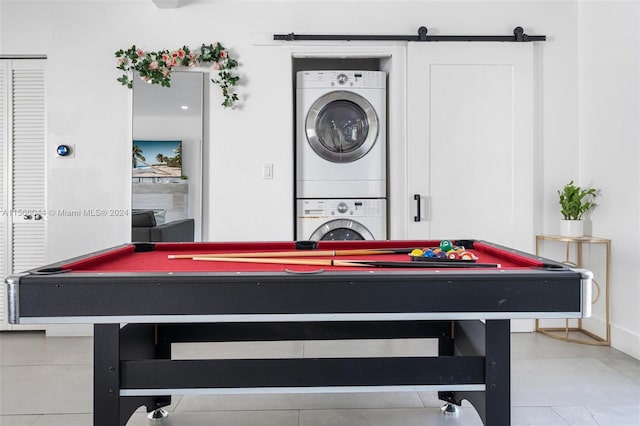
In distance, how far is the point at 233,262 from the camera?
2.03 meters

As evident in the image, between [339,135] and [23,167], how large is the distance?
263 cm

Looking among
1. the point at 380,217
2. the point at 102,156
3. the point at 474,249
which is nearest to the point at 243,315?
the point at 474,249

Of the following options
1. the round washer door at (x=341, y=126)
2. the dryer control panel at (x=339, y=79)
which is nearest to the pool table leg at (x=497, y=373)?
the round washer door at (x=341, y=126)

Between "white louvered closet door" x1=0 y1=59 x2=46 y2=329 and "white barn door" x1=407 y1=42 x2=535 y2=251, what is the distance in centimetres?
303

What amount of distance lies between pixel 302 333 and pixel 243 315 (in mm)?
779

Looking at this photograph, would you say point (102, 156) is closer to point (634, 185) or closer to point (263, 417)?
point (263, 417)

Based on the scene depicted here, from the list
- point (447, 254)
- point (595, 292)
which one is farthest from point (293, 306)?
point (595, 292)

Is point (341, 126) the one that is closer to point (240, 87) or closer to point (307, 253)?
point (240, 87)

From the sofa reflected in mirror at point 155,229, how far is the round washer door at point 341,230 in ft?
3.31

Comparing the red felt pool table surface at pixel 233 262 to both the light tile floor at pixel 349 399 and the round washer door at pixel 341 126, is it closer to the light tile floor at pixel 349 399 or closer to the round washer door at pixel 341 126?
the light tile floor at pixel 349 399

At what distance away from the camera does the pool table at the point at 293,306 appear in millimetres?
1566

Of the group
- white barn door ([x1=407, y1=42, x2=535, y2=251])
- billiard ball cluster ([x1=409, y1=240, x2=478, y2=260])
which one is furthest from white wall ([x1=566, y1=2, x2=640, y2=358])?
billiard ball cluster ([x1=409, y1=240, x2=478, y2=260])

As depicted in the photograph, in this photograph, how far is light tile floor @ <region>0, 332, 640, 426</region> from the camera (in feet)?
7.68

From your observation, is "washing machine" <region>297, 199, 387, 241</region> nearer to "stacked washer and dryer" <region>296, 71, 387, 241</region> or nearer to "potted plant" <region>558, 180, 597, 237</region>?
"stacked washer and dryer" <region>296, 71, 387, 241</region>
